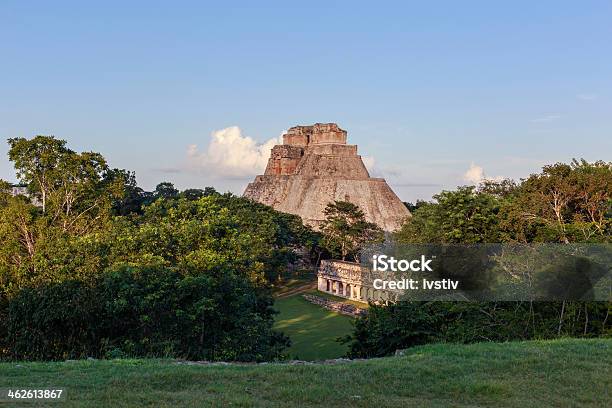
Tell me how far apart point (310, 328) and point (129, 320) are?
46.9 feet

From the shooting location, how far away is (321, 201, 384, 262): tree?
42.6 m

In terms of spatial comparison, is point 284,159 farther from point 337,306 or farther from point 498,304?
point 498,304

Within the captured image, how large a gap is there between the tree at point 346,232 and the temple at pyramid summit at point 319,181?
746 cm

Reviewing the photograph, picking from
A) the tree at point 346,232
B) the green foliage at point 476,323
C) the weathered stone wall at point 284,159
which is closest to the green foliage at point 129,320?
the green foliage at point 476,323

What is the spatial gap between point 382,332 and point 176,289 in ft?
18.2

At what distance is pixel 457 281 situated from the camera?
15.3 m

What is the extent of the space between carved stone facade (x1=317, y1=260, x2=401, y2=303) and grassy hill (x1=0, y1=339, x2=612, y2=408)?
24.4 m

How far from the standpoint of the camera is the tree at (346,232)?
42562mm

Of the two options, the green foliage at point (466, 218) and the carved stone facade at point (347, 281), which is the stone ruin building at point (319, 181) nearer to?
the carved stone facade at point (347, 281)

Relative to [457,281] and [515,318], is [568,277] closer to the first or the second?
[515,318]

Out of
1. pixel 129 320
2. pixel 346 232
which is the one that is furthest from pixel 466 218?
pixel 346 232

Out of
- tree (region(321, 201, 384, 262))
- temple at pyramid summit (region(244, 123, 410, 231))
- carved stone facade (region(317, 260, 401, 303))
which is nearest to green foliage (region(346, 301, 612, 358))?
carved stone facade (region(317, 260, 401, 303))

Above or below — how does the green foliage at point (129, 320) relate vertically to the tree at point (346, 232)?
below

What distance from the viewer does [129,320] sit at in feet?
42.6
